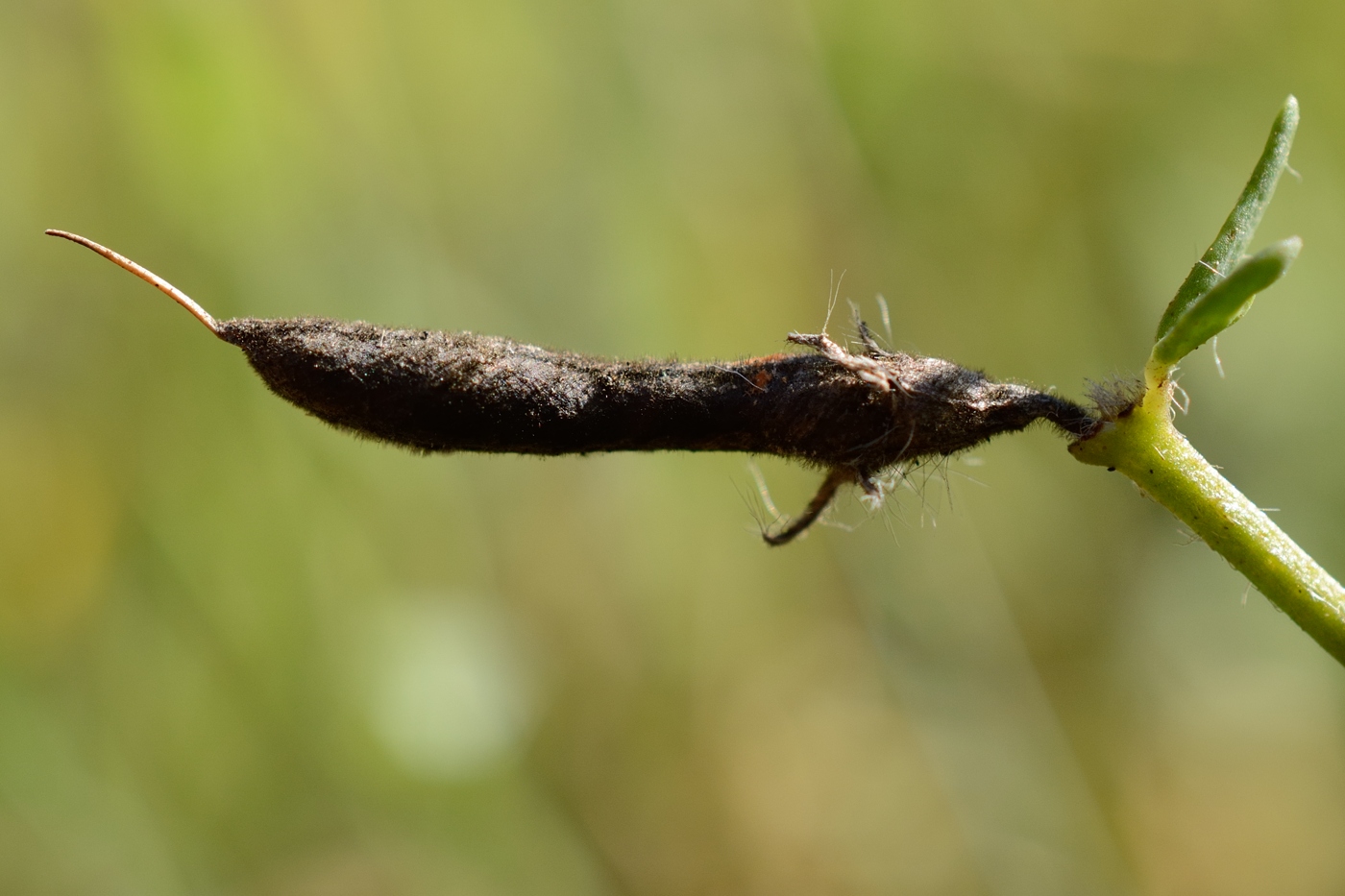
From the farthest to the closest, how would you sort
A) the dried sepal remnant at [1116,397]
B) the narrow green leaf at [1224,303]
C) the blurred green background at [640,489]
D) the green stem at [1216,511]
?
the blurred green background at [640,489] < the dried sepal remnant at [1116,397] < the green stem at [1216,511] < the narrow green leaf at [1224,303]

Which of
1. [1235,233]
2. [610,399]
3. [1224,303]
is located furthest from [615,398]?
[1235,233]

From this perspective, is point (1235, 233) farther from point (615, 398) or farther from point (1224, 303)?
point (615, 398)

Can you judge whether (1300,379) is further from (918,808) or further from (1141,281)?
(918,808)

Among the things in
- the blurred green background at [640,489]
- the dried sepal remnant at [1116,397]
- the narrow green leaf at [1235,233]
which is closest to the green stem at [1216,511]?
the dried sepal remnant at [1116,397]

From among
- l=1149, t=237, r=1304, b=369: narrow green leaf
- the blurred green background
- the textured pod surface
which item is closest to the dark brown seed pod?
the textured pod surface

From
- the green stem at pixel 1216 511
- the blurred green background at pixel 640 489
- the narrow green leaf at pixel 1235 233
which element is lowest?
the green stem at pixel 1216 511

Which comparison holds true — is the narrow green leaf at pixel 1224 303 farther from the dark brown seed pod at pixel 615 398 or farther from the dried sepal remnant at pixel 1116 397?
the dark brown seed pod at pixel 615 398

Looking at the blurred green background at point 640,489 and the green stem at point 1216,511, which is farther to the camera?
the blurred green background at point 640,489

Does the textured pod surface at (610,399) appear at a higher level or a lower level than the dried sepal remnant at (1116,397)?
higher
